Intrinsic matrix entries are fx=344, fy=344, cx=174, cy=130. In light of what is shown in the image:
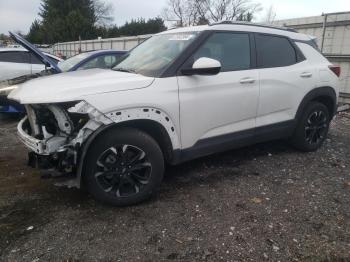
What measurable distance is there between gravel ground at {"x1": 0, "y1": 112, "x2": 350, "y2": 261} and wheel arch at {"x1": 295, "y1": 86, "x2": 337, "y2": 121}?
822 mm

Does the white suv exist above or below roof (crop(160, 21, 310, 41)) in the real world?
below

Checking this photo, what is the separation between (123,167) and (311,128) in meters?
3.10

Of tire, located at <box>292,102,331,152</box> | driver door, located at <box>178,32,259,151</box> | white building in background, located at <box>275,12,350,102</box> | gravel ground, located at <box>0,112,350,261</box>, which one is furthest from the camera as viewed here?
white building in background, located at <box>275,12,350,102</box>

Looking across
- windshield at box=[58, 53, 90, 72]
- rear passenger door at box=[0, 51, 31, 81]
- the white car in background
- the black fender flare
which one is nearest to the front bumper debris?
the black fender flare

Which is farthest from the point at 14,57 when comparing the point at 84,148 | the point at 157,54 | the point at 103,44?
the point at 103,44

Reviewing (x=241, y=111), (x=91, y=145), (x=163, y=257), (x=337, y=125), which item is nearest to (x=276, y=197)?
(x=241, y=111)

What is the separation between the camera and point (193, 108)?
12.0 ft

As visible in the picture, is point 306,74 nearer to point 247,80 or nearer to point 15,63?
point 247,80

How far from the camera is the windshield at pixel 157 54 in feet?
12.1

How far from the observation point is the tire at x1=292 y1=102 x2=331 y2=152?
16.3 ft

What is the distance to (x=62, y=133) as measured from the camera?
10.7 feet

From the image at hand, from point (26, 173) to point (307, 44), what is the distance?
430 centimetres

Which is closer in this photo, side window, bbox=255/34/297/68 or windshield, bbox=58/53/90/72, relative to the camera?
side window, bbox=255/34/297/68

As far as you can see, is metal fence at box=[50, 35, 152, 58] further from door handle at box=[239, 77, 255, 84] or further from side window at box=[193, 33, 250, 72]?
door handle at box=[239, 77, 255, 84]
